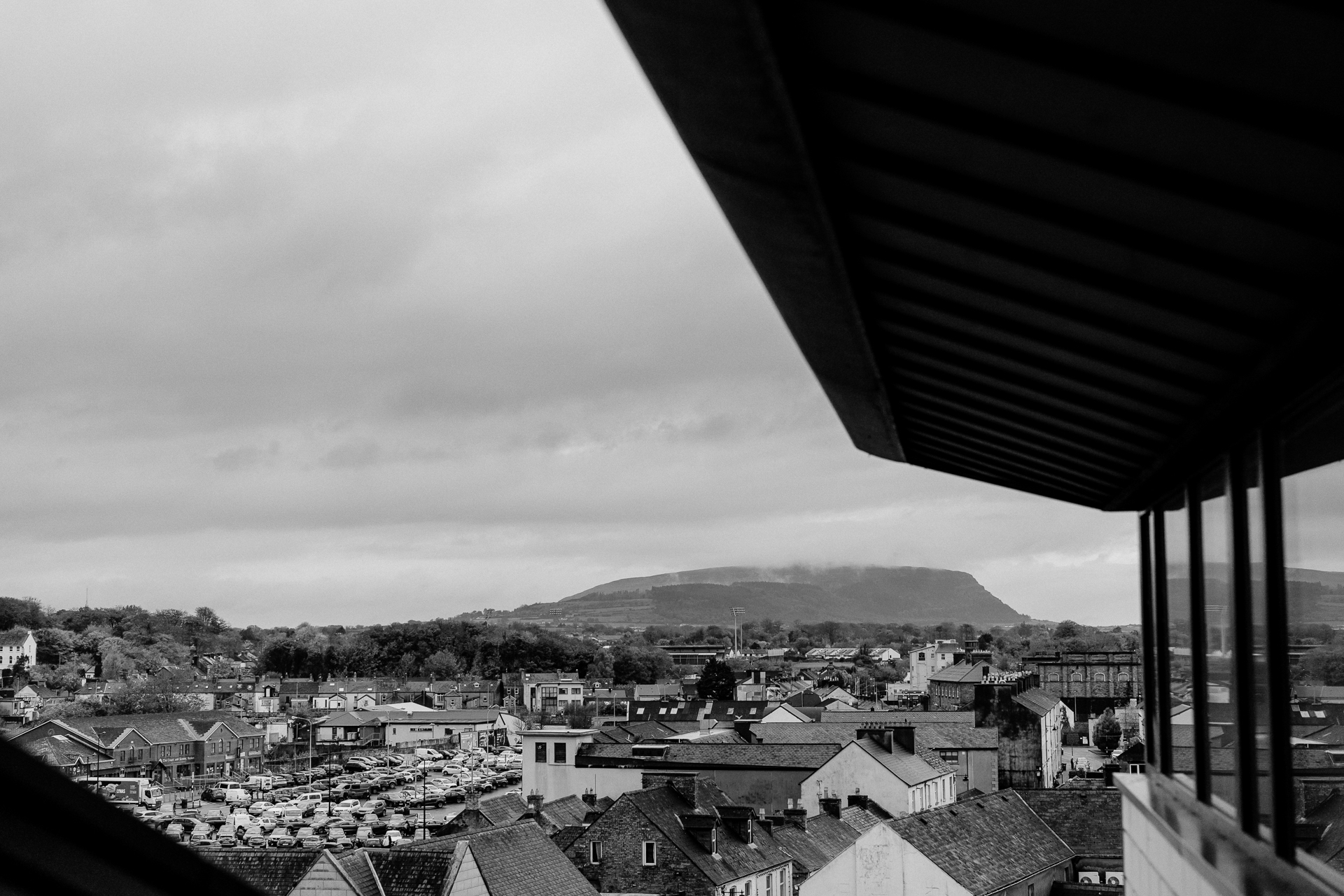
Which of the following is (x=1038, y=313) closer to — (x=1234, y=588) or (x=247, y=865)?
(x=1234, y=588)

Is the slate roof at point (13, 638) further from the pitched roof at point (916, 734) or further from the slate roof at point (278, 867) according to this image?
the slate roof at point (278, 867)

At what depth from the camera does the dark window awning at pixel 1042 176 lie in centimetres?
238

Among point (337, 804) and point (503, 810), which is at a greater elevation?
point (503, 810)

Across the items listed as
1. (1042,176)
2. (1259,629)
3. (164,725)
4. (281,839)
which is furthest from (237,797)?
(1042,176)

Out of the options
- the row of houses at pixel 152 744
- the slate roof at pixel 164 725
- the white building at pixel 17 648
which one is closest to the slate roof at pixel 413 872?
the row of houses at pixel 152 744

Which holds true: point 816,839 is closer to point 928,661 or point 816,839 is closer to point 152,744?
point 152,744

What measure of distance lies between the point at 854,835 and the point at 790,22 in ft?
135

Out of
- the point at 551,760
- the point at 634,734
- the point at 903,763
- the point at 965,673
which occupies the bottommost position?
the point at 634,734

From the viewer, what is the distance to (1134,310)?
3939mm

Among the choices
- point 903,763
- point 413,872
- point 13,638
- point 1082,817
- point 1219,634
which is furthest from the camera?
point 13,638

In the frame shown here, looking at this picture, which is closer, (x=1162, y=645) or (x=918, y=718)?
(x=1162, y=645)

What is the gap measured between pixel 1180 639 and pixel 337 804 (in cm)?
6616

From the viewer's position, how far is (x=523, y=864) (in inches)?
1071

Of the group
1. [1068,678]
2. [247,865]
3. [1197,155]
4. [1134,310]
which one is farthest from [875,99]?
[1068,678]
